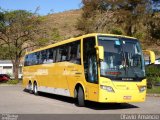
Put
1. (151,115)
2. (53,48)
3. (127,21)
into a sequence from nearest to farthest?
1. (151,115)
2. (53,48)
3. (127,21)

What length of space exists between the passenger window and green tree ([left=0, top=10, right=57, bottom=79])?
31901 millimetres

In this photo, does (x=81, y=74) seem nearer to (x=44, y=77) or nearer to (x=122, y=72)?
(x=122, y=72)

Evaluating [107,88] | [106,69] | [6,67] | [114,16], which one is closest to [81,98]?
[107,88]

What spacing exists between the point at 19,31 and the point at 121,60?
33.9m

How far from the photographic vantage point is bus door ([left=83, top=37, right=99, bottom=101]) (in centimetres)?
1717

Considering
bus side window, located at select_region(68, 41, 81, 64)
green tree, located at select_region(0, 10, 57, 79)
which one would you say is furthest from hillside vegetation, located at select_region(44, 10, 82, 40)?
bus side window, located at select_region(68, 41, 81, 64)

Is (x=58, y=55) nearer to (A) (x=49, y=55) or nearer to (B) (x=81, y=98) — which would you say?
(A) (x=49, y=55)

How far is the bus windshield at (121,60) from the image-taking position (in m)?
17.0

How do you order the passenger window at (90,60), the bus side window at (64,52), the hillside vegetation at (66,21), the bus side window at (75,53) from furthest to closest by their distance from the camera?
the hillside vegetation at (66,21), the bus side window at (64,52), the bus side window at (75,53), the passenger window at (90,60)

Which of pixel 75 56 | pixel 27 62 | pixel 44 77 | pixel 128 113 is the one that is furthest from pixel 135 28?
pixel 128 113

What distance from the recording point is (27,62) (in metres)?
31.0

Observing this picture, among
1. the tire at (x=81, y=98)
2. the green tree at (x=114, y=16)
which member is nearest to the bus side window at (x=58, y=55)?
the tire at (x=81, y=98)

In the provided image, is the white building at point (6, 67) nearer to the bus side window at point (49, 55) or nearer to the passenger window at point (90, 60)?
the bus side window at point (49, 55)

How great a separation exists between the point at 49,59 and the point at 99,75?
802cm
